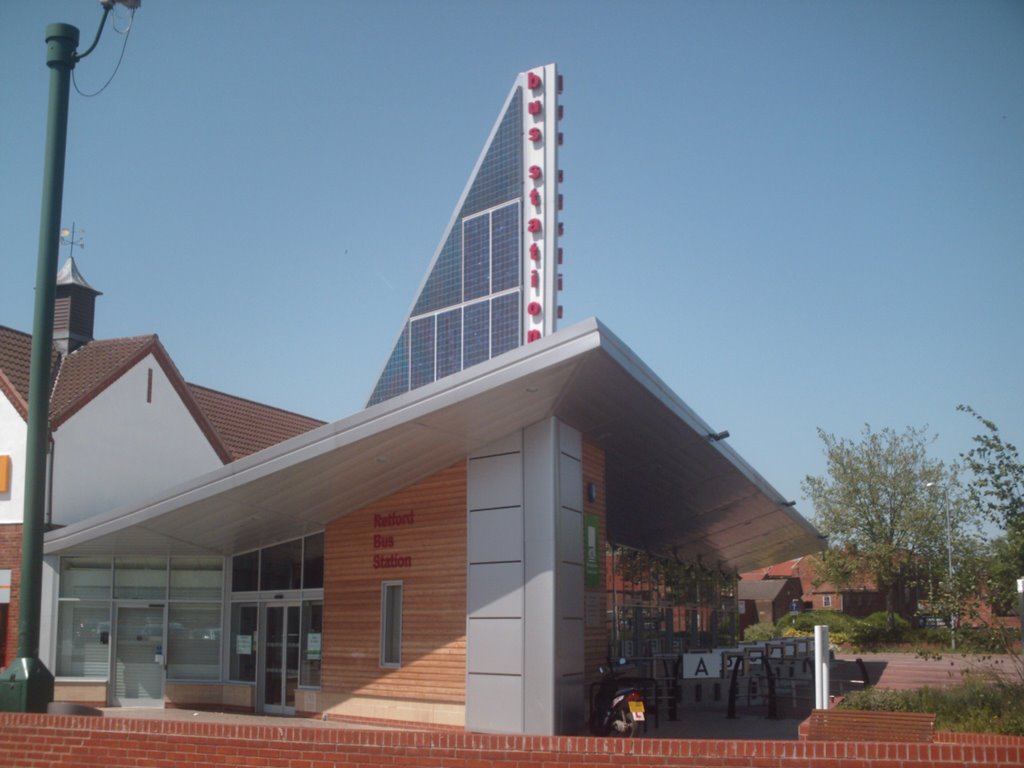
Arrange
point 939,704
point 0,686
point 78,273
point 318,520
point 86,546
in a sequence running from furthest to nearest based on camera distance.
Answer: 1. point 78,273
2. point 86,546
3. point 318,520
4. point 939,704
5. point 0,686

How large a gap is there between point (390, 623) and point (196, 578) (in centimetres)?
584

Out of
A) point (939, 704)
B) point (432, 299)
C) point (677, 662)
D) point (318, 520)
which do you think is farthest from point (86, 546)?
point (939, 704)

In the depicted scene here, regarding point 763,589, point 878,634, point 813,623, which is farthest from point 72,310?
point 763,589

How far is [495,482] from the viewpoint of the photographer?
16.7 meters

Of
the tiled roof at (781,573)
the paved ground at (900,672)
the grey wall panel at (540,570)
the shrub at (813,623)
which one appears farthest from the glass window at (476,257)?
the tiled roof at (781,573)

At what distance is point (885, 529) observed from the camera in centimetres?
5353

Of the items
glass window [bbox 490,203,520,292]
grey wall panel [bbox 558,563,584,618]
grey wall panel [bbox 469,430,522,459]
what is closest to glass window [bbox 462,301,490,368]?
glass window [bbox 490,203,520,292]

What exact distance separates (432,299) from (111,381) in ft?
28.8

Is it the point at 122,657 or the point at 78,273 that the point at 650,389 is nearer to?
the point at 122,657

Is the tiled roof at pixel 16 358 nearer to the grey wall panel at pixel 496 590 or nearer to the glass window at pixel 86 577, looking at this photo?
the glass window at pixel 86 577

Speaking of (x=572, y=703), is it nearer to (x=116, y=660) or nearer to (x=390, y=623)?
(x=390, y=623)

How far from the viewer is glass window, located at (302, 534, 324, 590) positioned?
1967cm

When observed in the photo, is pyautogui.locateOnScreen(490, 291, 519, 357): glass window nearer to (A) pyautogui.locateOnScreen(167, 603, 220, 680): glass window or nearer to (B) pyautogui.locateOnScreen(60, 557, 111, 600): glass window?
(A) pyautogui.locateOnScreen(167, 603, 220, 680): glass window

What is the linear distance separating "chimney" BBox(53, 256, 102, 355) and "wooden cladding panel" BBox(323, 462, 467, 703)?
39.0 feet
